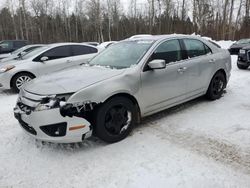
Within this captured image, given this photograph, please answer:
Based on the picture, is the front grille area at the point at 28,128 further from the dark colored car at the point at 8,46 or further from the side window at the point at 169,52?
the dark colored car at the point at 8,46

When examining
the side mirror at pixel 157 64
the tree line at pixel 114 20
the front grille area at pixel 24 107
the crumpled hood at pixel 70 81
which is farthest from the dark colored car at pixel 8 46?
the tree line at pixel 114 20

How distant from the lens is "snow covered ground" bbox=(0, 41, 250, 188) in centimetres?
274

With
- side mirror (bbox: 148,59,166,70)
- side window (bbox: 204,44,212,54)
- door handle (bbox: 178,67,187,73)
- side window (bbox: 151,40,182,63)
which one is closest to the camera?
side mirror (bbox: 148,59,166,70)

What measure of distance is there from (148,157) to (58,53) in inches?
219

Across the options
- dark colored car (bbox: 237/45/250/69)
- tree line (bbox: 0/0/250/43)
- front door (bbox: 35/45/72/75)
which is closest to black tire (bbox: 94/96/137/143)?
front door (bbox: 35/45/72/75)

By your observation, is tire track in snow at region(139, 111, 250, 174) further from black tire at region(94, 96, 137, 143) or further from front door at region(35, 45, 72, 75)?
front door at region(35, 45, 72, 75)

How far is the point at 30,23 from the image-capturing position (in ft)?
138

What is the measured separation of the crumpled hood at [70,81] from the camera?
3.26m

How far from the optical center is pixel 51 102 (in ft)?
10.2

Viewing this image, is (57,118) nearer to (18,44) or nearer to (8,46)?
(8,46)

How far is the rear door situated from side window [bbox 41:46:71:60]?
14.3 ft

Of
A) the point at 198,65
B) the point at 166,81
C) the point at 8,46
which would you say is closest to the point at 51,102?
the point at 166,81

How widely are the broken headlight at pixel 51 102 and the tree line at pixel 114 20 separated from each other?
1401 inches

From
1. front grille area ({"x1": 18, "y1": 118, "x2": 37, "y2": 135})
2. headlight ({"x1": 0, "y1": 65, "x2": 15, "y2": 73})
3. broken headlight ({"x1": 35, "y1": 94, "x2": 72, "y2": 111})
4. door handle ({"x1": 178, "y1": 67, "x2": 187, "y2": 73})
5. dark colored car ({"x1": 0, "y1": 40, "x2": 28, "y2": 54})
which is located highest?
dark colored car ({"x1": 0, "y1": 40, "x2": 28, "y2": 54})
